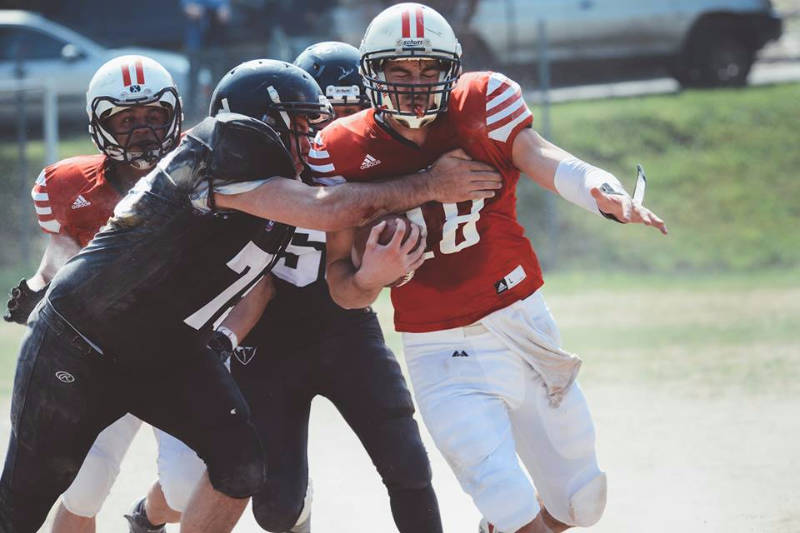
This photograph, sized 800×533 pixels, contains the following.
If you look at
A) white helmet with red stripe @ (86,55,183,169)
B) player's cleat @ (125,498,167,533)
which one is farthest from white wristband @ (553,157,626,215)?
player's cleat @ (125,498,167,533)

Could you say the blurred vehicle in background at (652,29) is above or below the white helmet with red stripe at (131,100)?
below

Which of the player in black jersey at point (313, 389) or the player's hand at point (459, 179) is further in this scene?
the player in black jersey at point (313, 389)

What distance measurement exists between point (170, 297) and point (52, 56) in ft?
42.8

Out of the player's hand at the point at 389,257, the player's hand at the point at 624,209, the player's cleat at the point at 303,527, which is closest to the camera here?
the player's hand at the point at 624,209

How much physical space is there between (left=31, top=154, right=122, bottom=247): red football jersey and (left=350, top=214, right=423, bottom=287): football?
125 cm

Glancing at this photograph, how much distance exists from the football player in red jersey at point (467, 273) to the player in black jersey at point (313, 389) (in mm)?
309

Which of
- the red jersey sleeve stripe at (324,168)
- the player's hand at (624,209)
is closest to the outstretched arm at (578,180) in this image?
the player's hand at (624,209)

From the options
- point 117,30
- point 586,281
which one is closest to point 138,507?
point 586,281

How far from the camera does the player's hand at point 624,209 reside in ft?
12.1

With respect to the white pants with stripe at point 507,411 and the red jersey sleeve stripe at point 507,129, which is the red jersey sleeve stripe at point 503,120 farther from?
the white pants with stripe at point 507,411

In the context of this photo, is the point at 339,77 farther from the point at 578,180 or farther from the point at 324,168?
the point at 578,180

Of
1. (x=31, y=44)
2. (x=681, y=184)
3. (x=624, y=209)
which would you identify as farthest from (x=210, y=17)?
(x=624, y=209)

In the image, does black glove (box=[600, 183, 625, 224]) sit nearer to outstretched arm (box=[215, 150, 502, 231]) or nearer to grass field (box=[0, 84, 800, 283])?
outstretched arm (box=[215, 150, 502, 231])

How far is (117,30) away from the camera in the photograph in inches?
731
